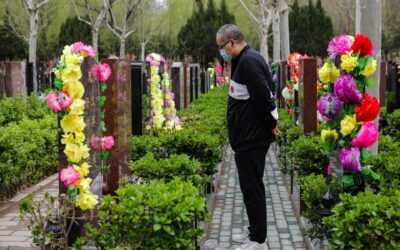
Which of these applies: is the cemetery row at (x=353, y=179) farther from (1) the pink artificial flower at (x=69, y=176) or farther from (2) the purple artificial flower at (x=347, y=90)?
(1) the pink artificial flower at (x=69, y=176)

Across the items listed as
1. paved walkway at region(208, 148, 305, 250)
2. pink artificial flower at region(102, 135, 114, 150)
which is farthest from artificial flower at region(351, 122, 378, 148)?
pink artificial flower at region(102, 135, 114, 150)

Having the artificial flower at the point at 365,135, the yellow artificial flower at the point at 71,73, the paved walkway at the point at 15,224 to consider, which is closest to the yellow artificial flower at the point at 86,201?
the paved walkway at the point at 15,224

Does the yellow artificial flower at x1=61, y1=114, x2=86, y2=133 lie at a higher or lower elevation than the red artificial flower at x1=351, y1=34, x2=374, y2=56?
lower

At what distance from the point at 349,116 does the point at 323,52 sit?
1999 inches

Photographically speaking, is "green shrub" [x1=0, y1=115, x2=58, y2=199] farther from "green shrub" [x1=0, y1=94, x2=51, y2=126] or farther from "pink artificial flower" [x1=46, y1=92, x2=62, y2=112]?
"pink artificial flower" [x1=46, y1=92, x2=62, y2=112]

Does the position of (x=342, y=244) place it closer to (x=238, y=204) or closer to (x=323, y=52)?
(x=238, y=204)

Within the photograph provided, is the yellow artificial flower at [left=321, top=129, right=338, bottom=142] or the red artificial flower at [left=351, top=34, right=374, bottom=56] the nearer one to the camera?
the red artificial flower at [left=351, top=34, right=374, bottom=56]

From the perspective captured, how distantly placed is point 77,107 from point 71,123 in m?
0.16

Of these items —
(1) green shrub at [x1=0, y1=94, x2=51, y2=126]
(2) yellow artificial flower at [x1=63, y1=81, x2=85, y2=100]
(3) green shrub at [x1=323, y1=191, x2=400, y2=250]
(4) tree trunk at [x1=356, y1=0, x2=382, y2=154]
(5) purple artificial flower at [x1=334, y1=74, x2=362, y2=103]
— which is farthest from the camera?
(1) green shrub at [x1=0, y1=94, x2=51, y2=126]

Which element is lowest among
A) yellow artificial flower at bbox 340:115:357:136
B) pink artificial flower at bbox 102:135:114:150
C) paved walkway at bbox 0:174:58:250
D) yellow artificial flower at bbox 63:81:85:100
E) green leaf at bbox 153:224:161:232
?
paved walkway at bbox 0:174:58:250

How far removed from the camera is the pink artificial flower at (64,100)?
516 centimetres

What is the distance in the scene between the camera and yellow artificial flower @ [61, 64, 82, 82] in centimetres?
524

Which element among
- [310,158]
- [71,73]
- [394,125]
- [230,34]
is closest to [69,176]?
[71,73]

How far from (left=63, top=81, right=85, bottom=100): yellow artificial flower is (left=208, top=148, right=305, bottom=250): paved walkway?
225cm
